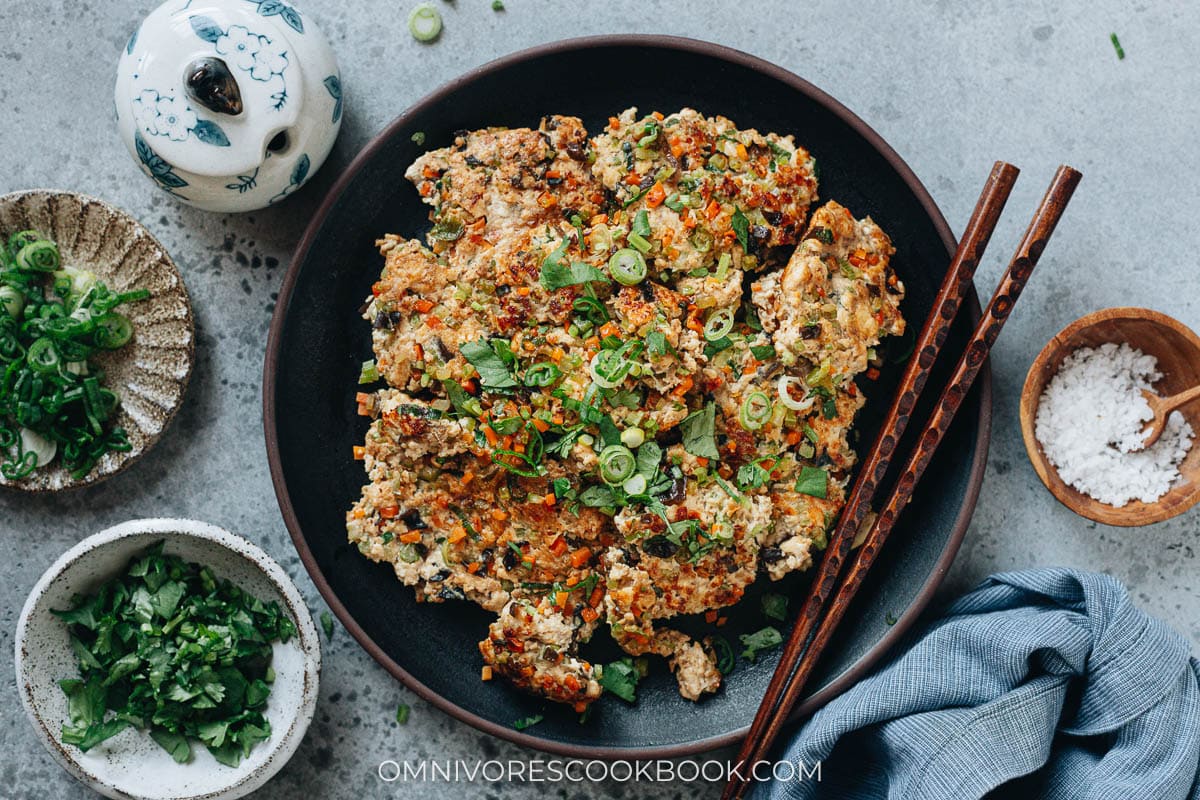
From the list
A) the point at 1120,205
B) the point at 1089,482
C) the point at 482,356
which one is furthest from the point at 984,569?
the point at 482,356

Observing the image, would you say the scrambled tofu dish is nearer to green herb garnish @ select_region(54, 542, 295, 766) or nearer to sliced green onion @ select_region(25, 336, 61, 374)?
green herb garnish @ select_region(54, 542, 295, 766)

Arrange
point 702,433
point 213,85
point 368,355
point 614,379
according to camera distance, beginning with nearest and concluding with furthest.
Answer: point 213,85 → point 614,379 → point 702,433 → point 368,355

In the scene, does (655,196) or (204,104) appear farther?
(655,196)

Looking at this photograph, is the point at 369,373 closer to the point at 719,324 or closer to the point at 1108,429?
the point at 719,324

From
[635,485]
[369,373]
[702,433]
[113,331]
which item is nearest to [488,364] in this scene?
[369,373]

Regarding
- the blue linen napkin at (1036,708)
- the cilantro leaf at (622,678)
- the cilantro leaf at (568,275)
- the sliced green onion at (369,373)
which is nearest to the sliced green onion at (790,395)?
the cilantro leaf at (568,275)

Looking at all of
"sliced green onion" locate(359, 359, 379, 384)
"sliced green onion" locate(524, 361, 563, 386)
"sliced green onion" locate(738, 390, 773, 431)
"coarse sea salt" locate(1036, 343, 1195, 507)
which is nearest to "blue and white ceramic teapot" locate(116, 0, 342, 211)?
"sliced green onion" locate(359, 359, 379, 384)

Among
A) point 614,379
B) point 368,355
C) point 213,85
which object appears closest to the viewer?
point 213,85

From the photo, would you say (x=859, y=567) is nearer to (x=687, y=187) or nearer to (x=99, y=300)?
Result: (x=687, y=187)
